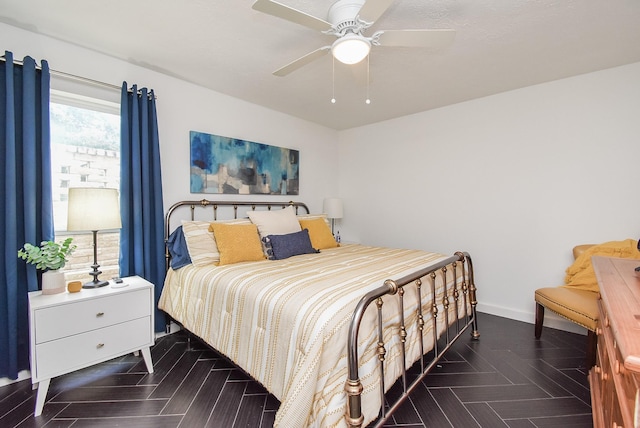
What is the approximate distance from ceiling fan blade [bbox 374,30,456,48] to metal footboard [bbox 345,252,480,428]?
1399mm

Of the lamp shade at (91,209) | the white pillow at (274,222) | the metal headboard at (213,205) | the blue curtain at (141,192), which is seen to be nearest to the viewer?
the lamp shade at (91,209)

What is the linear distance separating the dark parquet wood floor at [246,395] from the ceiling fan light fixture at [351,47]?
218 cm

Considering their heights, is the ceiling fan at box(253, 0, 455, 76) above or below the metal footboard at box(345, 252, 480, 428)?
above

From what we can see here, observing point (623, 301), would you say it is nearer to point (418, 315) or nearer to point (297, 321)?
point (418, 315)

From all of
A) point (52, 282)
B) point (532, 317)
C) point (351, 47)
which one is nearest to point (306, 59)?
point (351, 47)

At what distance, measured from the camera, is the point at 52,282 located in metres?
1.97

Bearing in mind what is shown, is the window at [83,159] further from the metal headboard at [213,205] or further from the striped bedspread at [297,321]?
the striped bedspread at [297,321]

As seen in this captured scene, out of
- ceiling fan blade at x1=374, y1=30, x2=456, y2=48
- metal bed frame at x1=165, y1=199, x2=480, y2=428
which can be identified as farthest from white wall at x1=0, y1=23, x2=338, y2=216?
ceiling fan blade at x1=374, y1=30, x2=456, y2=48

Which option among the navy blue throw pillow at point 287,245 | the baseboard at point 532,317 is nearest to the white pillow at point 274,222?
the navy blue throw pillow at point 287,245

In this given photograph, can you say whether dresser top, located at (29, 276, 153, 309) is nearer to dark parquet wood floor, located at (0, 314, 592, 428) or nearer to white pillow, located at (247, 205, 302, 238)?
dark parquet wood floor, located at (0, 314, 592, 428)

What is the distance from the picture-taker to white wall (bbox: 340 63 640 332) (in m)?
2.67

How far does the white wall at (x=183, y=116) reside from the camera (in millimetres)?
2229

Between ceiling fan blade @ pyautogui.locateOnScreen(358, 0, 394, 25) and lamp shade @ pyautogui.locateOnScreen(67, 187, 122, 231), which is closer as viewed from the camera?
ceiling fan blade @ pyautogui.locateOnScreen(358, 0, 394, 25)

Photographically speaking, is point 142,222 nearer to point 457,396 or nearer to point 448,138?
point 457,396
